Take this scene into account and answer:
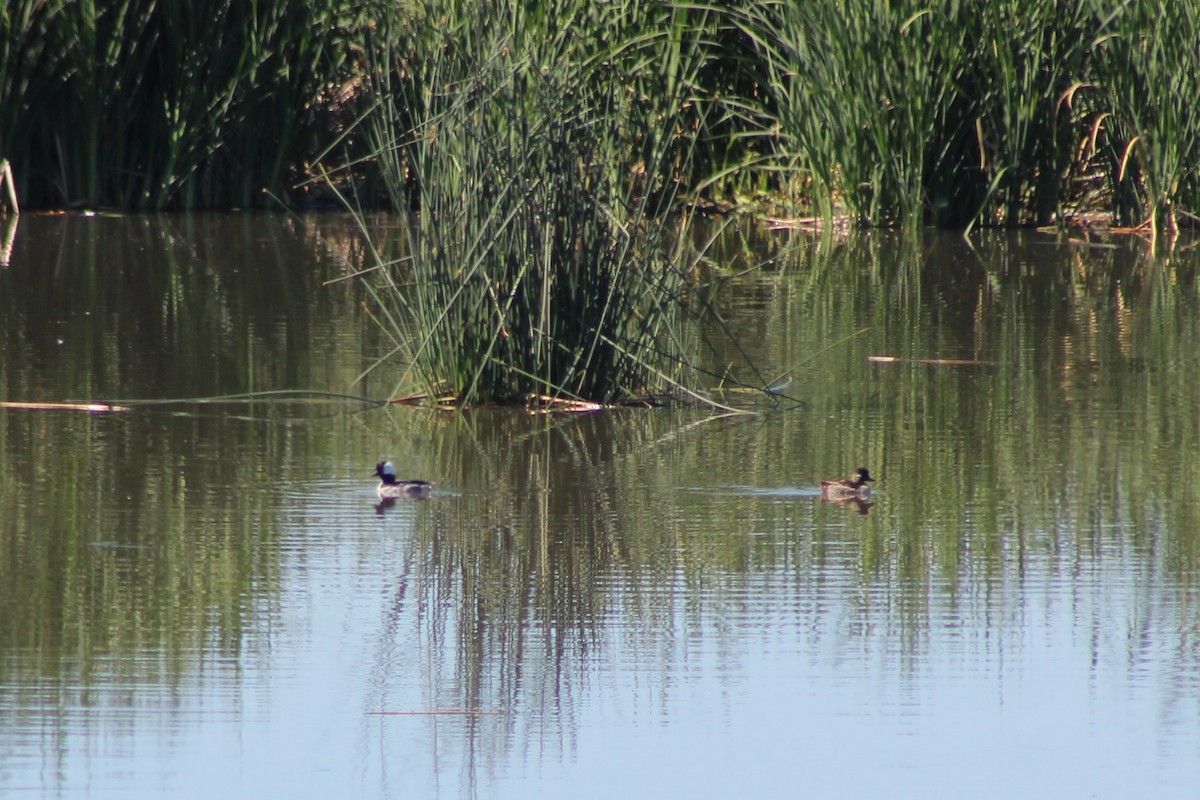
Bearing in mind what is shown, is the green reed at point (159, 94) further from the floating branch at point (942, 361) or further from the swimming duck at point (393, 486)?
the swimming duck at point (393, 486)

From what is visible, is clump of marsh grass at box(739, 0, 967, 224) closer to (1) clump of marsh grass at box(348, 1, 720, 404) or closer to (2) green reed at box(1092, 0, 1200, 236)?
(2) green reed at box(1092, 0, 1200, 236)

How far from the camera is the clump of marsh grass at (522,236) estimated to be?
6156 millimetres

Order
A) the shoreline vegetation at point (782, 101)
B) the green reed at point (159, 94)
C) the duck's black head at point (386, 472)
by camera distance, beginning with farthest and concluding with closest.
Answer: the green reed at point (159, 94)
the shoreline vegetation at point (782, 101)
the duck's black head at point (386, 472)

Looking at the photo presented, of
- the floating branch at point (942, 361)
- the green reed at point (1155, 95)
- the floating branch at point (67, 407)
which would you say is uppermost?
the green reed at point (1155, 95)

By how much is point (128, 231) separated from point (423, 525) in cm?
755

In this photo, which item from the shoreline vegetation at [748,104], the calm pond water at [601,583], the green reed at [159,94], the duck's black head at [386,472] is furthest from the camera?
the green reed at [159,94]

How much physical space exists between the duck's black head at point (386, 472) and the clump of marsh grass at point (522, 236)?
104cm

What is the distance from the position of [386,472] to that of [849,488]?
118 centimetres

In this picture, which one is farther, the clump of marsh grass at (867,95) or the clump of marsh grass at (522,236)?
the clump of marsh grass at (867,95)

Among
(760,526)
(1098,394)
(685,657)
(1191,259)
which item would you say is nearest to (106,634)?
(685,657)

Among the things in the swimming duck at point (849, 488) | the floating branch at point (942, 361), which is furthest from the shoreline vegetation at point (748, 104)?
the swimming duck at point (849, 488)

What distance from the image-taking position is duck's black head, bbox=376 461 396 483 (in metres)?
5.17

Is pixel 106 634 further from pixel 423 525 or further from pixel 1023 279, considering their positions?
pixel 1023 279

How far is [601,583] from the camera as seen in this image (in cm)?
442
